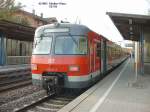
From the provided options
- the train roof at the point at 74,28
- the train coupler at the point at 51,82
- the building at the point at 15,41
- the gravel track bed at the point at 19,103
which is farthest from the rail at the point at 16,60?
the train coupler at the point at 51,82

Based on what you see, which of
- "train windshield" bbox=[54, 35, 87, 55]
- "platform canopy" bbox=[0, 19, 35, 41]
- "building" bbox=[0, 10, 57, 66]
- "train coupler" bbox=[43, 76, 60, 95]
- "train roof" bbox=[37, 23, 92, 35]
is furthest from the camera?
"building" bbox=[0, 10, 57, 66]

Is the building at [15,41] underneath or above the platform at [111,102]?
above

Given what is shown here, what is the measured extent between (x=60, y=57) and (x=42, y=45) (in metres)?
1.04

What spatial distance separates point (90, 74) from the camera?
44.2 feet

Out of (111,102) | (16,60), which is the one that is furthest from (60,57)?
(16,60)

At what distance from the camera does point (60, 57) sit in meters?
12.4

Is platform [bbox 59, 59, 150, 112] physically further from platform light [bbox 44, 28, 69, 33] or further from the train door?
platform light [bbox 44, 28, 69, 33]

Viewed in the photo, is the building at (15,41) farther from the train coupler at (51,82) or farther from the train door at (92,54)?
the train coupler at (51,82)

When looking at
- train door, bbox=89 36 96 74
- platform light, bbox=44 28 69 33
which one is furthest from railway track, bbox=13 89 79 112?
platform light, bbox=44 28 69 33

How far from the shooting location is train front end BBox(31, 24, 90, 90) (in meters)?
12.2

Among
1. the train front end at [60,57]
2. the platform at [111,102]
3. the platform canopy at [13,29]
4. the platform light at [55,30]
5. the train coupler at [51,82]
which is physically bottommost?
the platform at [111,102]

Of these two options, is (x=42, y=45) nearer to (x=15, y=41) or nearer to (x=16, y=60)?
(x=16, y=60)

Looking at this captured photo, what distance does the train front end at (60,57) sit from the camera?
12227 millimetres

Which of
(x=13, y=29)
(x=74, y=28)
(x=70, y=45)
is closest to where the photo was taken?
(x=70, y=45)
